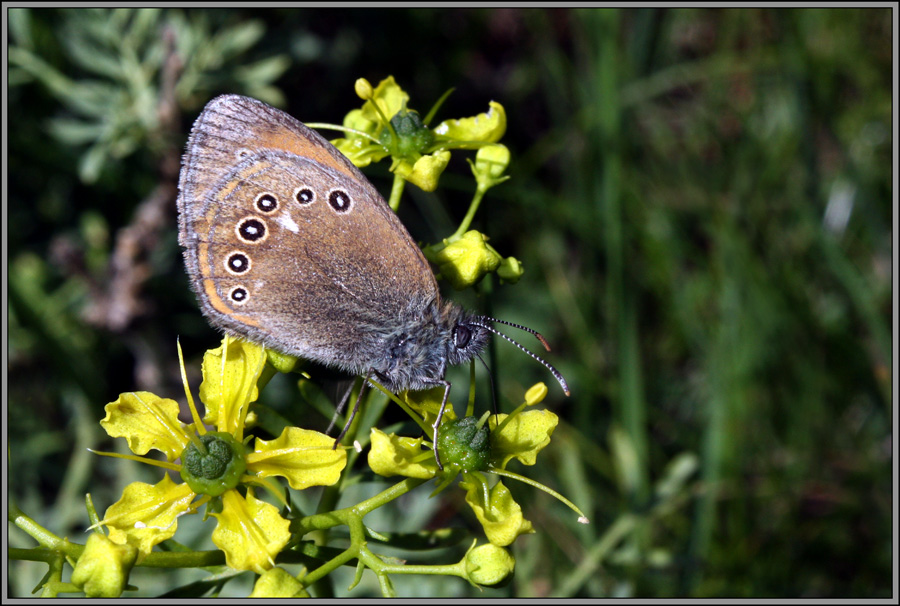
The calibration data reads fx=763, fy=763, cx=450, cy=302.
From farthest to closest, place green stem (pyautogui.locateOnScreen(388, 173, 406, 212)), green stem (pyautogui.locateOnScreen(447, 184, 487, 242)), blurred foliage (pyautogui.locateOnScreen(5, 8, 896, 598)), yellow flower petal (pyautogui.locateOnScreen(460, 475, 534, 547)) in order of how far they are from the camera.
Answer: blurred foliage (pyautogui.locateOnScreen(5, 8, 896, 598))
green stem (pyautogui.locateOnScreen(388, 173, 406, 212))
green stem (pyautogui.locateOnScreen(447, 184, 487, 242))
yellow flower petal (pyautogui.locateOnScreen(460, 475, 534, 547))

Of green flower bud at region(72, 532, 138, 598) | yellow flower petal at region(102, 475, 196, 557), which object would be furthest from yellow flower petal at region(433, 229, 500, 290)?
green flower bud at region(72, 532, 138, 598)

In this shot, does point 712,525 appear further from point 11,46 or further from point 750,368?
point 11,46

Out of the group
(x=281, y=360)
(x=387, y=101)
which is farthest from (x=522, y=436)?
(x=387, y=101)

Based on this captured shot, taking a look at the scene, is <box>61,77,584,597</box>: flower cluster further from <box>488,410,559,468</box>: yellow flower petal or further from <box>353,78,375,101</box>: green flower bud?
<box>353,78,375,101</box>: green flower bud

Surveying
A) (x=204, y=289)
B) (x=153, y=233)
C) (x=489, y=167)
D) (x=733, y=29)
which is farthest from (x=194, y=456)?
(x=733, y=29)

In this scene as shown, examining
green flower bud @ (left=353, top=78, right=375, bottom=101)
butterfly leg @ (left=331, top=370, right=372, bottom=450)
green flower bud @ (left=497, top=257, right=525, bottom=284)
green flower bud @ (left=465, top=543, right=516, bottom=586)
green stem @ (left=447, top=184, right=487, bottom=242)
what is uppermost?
green flower bud @ (left=353, top=78, right=375, bottom=101)

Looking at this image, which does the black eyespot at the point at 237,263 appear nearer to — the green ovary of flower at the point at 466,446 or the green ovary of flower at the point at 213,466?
the green ovary of flower at the point at 213,466

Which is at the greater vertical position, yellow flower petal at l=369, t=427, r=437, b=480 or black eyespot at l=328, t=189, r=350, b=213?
black eyespot at l=328, t=189, r=350, b=213
